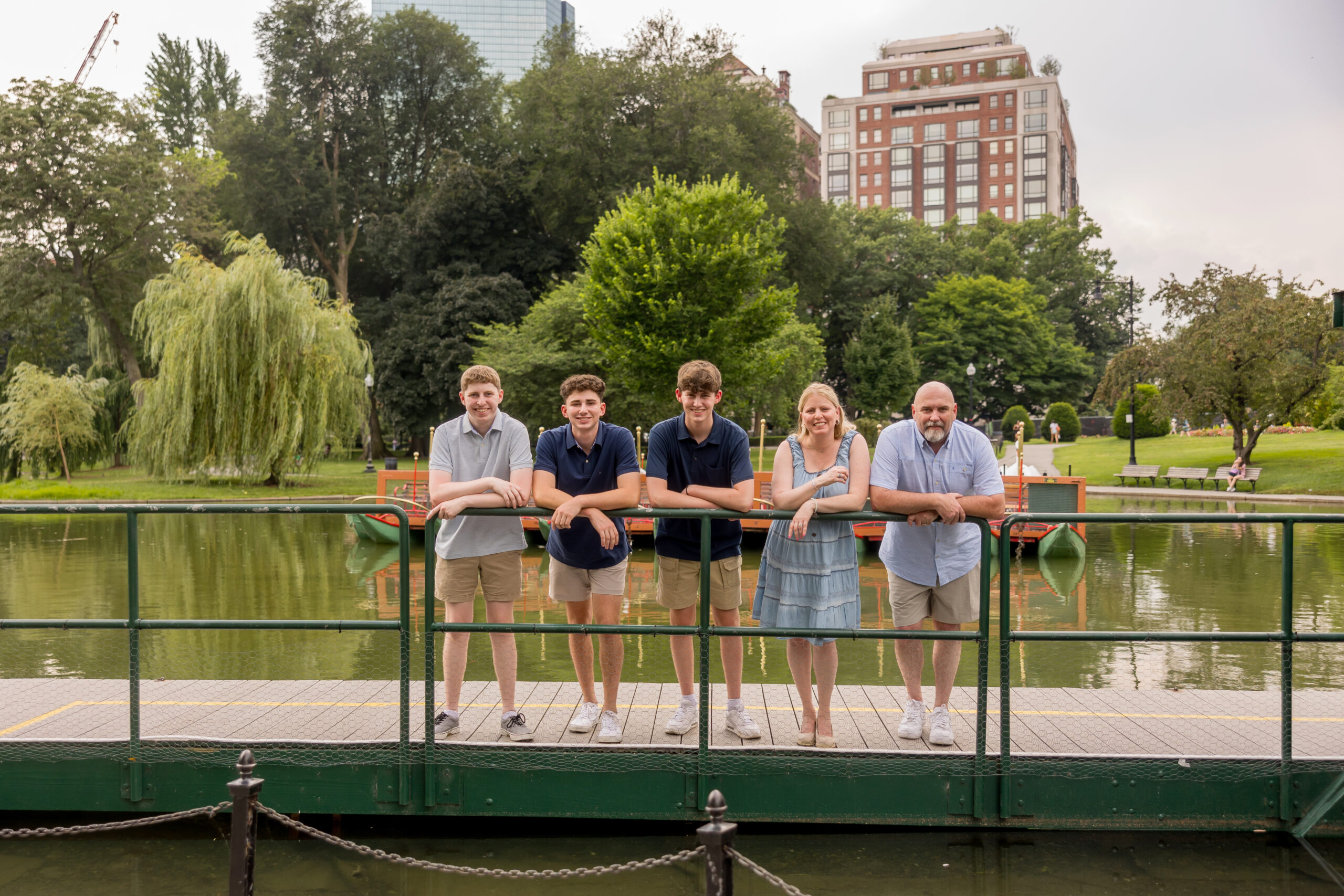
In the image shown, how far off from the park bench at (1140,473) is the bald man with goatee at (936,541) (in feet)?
107

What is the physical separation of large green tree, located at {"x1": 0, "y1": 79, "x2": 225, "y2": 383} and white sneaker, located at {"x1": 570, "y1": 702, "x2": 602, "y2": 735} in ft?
135

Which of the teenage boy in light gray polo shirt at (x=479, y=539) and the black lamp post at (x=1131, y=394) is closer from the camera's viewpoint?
the teenage boy in light gray polo shirt at (x=479, y=539)

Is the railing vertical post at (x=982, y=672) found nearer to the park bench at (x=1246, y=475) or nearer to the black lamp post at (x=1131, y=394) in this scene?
the park bench at (x=1246, y=475)

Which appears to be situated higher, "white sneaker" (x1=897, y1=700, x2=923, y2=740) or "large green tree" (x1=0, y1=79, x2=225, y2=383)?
"large green tree" (x1=0, y1=79, x2=225, y2=383)

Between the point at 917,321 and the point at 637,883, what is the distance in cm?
6469

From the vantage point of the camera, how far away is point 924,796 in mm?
4988

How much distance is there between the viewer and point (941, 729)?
5.14 metres

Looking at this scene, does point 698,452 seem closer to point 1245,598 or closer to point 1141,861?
point 1141,861

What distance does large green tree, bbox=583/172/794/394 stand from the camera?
1155 inches

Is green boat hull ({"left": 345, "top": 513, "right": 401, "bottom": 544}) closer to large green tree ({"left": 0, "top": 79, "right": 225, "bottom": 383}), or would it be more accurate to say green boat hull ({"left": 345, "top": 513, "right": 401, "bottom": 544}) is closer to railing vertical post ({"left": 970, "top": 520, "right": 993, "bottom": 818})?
railing vertical post ({"left": 970, "top": 520, "right": 993, "bottom": 818})

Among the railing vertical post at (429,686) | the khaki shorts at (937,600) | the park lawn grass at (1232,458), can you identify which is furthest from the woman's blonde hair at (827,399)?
the park lawn grass at (1232,458)

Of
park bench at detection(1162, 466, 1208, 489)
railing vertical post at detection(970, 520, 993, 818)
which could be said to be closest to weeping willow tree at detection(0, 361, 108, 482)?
railing vertical post at detection(970, 520, 993, 818)

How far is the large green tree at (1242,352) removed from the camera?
31.5 metres

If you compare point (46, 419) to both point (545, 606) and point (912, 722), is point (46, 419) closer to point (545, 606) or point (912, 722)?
point (545, 606)
